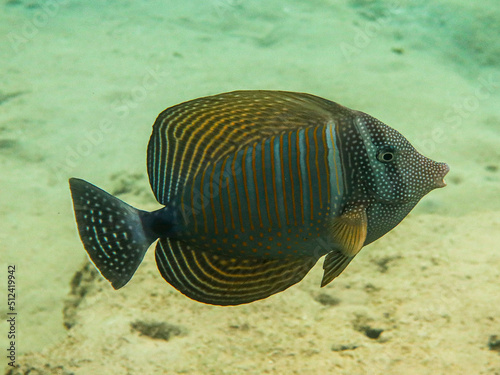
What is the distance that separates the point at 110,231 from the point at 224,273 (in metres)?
0.54

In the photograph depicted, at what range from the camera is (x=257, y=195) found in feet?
5.96

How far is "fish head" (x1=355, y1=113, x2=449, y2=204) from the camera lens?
6.10ft

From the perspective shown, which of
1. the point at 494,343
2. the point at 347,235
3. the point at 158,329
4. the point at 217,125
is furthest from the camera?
the point at 158,329

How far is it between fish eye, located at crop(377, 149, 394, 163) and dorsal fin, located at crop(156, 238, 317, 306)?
517 millimetres

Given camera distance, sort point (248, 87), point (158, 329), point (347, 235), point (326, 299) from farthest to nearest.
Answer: point (248, 87), point (326, 299), point (158, 329), point (347, 235)

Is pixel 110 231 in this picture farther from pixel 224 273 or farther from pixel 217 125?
pixel 217 125

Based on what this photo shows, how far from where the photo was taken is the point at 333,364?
2.39m

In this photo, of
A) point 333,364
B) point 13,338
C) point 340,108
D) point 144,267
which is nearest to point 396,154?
point 340,108

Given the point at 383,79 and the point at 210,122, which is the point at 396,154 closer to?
the point at 210,122

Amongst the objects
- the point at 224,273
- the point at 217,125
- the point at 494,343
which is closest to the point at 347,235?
the point at 224,273

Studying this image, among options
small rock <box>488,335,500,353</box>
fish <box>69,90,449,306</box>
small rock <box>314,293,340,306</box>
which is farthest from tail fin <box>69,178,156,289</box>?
small rock <box>488,335,500,353</box>

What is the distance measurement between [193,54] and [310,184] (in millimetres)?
6539

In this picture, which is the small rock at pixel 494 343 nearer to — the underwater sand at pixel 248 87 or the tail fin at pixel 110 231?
the underwater sand at pixel 248 87

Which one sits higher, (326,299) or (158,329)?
(326,299)
